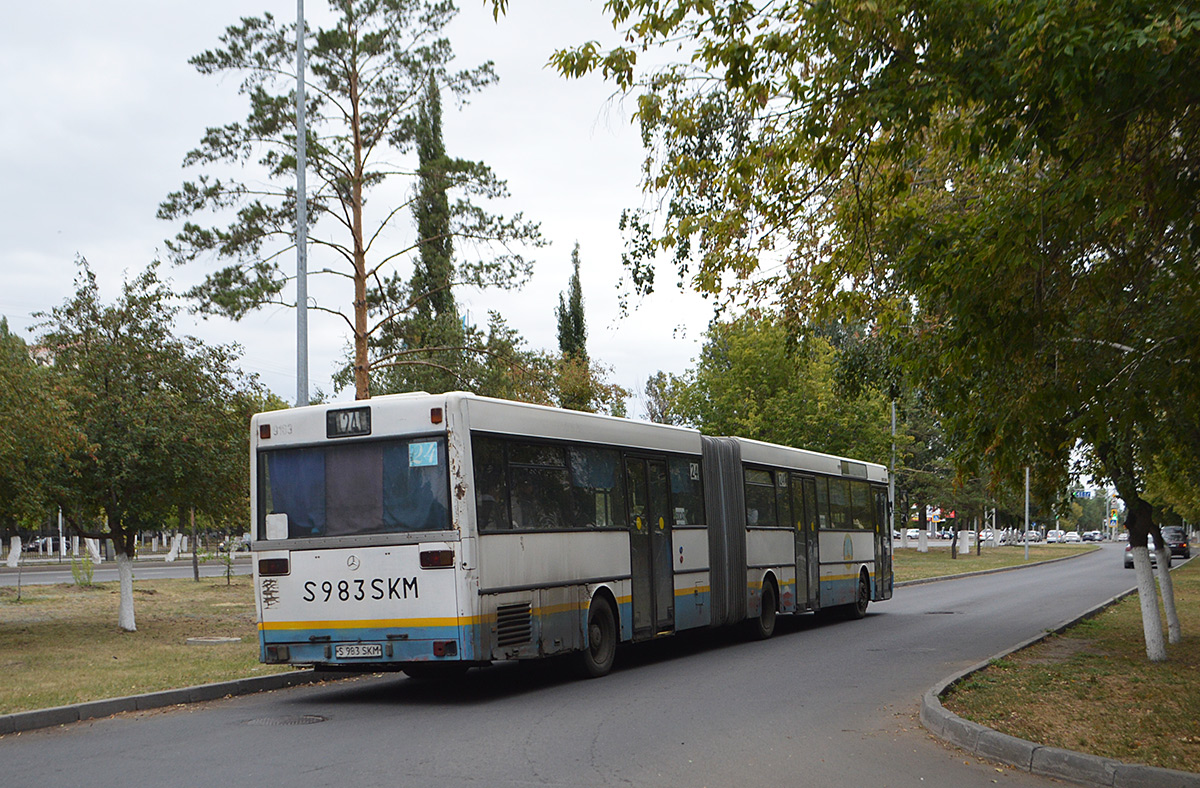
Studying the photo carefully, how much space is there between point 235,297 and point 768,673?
13.7m

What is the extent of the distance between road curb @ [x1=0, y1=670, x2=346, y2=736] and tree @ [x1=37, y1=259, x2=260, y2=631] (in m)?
7.31

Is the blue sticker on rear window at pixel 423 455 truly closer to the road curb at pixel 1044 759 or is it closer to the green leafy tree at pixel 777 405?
the road curb at pixel 1044 759

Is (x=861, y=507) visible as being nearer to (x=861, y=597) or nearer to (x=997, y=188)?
(x=861, y=597)

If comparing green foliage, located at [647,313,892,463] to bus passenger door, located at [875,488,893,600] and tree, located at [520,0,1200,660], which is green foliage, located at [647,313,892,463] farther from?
tree, located at [520,0,1200,660]

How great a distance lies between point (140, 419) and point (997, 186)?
14.9 metres

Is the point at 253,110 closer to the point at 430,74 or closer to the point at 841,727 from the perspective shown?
the point at 430,74

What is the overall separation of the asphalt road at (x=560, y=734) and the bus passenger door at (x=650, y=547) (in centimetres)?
65

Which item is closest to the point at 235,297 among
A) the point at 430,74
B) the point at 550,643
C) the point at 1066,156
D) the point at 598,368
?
the point at 430,74

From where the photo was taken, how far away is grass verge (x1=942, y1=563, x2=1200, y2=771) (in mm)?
8695

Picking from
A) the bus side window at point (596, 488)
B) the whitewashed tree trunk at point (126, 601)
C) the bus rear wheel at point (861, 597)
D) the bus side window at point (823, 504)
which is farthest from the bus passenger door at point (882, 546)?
the whitewashed tree trunk at point (126, 601)

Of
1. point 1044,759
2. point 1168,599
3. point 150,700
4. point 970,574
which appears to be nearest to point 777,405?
point 970,574

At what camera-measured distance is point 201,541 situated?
10738 centimetres

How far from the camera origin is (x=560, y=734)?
9.71 m

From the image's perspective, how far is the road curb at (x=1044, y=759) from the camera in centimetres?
750
